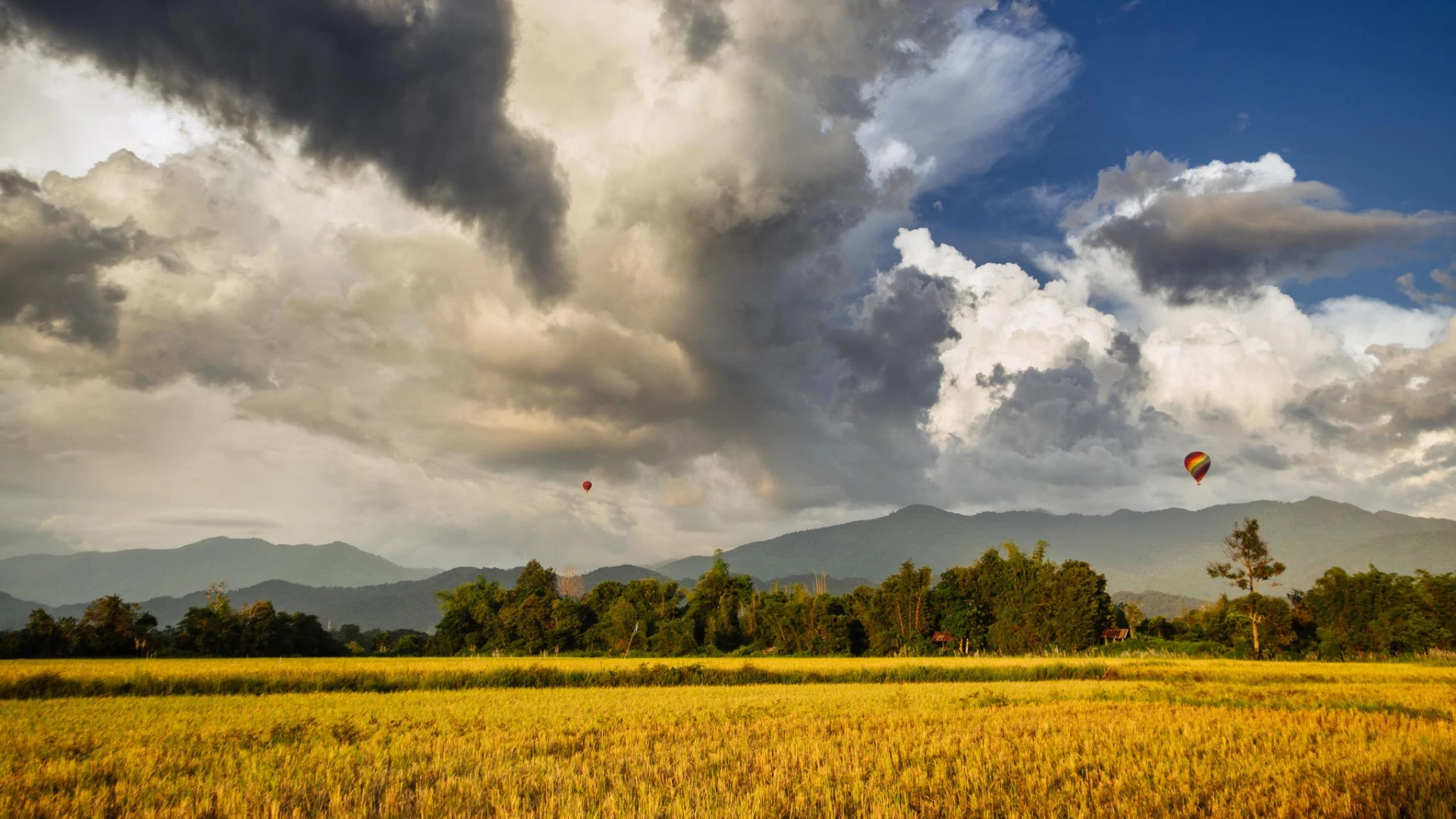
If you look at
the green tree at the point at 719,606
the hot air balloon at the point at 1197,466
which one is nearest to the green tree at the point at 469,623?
the green tree at the point at 719,606

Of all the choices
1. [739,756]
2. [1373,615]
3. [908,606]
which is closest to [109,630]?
[739,756]

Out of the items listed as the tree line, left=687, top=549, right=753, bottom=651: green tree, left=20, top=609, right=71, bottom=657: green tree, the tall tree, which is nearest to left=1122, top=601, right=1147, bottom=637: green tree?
the tree line

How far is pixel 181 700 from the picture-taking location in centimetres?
2528

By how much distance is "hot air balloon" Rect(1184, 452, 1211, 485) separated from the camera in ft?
168

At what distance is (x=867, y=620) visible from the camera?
8375 cm

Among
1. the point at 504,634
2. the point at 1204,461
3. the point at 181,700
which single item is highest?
the point at 1204,461

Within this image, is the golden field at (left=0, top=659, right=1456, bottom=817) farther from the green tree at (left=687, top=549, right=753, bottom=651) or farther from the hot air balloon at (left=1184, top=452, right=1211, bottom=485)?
the green tree at (left=687, top=549, right=753, bottom=651)

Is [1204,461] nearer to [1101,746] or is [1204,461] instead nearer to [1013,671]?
[1013,671]

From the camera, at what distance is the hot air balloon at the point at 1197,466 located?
51094 mm

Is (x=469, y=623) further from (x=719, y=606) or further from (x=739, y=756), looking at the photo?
(x=739, y=756)

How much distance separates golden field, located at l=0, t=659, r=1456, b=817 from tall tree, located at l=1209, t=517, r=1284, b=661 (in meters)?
52.5

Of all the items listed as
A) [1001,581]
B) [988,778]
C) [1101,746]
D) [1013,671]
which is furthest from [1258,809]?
[1001,581]

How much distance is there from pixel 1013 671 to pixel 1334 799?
34.7 m

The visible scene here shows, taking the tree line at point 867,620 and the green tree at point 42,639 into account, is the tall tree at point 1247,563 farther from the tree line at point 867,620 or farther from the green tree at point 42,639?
the green tree at point 42,639
